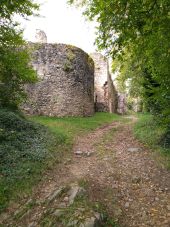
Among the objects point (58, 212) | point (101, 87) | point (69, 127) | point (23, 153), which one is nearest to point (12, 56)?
point (23, 153)

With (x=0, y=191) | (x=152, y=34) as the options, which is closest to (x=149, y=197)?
(x=0, y=191)

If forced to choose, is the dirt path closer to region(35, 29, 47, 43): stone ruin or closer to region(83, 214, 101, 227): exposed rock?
region(83, 214, 101, 227): exposed rock

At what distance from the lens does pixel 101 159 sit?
8.38 metres

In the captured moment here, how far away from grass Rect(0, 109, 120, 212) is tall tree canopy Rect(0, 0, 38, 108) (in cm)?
113

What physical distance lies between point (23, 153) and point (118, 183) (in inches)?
105

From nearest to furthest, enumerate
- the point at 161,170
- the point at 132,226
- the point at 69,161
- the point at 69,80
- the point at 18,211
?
1. the point at 132,226
2. the point at 18,211
3. the point at 161,170
4. the point at 69,161
5. the point at 69,80

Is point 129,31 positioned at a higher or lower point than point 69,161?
higher

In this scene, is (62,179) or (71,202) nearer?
(71,202)

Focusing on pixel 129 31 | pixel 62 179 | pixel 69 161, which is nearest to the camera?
pixel 129 31

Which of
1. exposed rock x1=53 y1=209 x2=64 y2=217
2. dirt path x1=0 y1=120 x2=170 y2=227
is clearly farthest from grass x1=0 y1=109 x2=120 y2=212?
exposed rock x1=53 y1=209 x2=64 y2=217

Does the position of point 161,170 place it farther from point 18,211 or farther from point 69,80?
point 69,80

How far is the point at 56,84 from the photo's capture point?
50.2 feet

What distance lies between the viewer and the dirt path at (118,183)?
5.26m

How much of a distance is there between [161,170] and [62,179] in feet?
8.82
